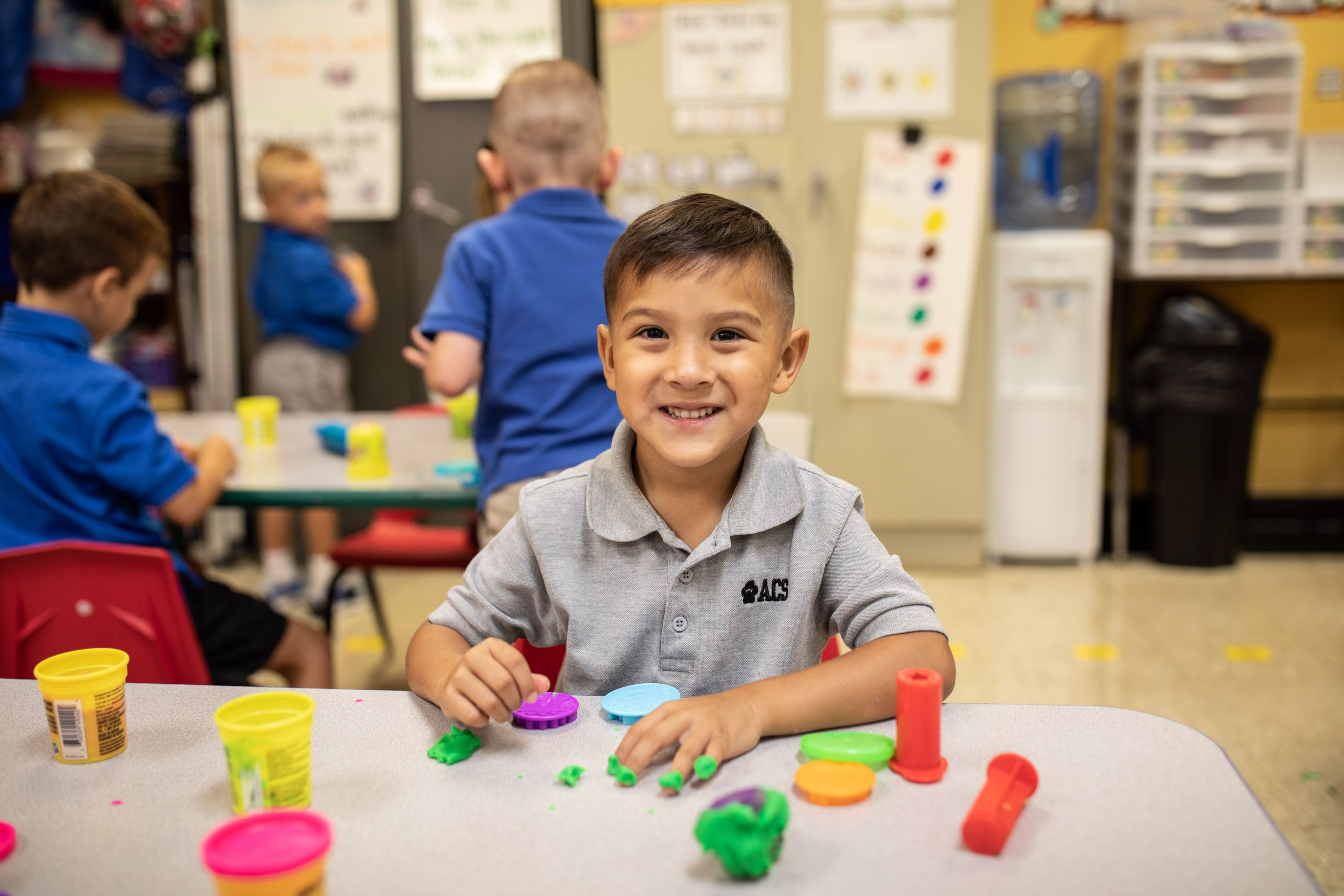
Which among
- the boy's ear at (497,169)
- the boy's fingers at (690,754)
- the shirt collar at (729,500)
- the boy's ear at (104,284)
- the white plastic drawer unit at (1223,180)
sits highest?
the white plastic drawer unit at (1223,180)

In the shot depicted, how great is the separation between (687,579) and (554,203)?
1015mm

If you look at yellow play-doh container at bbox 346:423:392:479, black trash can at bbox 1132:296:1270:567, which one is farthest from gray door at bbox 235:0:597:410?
black trash can at bbox 1132:296:1270:567

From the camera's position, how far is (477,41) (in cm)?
378

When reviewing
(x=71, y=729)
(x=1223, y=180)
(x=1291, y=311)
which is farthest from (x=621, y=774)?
(x=1291, y=311)

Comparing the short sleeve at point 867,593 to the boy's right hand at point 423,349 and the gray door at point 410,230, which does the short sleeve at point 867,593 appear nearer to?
the boy's right hand at point 423,349

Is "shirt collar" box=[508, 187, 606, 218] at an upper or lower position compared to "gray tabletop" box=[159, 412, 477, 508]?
upper

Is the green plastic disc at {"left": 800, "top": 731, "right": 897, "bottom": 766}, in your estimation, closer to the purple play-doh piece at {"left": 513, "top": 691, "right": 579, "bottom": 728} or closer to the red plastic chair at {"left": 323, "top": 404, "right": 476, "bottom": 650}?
the purple play-doh piece at {"left": 513, "top": 691, "right": 579, "bottom": 728}

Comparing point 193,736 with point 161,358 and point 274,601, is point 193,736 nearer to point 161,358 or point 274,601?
point 274,601

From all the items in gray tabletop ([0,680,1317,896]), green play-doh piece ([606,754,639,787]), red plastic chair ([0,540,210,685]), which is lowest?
red plastic chair ([0,540,210,685])

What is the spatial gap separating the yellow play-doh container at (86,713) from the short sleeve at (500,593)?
32 centimetres

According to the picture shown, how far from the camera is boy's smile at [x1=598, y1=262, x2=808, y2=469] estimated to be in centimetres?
111

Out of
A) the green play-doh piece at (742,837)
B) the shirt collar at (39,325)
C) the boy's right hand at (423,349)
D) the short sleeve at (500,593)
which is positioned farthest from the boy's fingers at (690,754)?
the shirt collar at (39,325)

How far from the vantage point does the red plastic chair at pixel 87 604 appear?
1551 mm

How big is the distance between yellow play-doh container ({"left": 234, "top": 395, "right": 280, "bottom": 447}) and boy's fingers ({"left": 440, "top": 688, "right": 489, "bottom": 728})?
1647 millimetres
